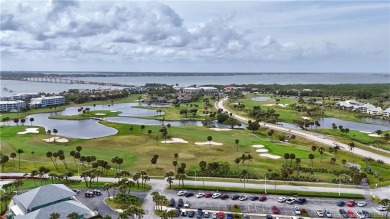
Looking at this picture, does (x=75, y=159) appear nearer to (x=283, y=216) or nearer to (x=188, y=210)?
(x=188, y=210)

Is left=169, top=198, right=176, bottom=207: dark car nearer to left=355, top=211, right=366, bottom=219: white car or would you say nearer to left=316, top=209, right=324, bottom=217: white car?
left=316, top=209, right=324, bottom=217: white car

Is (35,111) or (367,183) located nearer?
(367,183)

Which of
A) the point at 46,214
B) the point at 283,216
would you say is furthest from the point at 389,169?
the point at 46,214

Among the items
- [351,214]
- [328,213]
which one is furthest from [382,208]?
[328,213]

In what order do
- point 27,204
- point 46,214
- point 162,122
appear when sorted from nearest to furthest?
1. point 46,214
2. point 27,204
3. point 162,122

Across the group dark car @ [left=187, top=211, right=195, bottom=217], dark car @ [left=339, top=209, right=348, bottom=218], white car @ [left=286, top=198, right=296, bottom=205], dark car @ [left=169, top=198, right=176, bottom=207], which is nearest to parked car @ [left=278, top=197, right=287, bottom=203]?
white car @ [left=286, top=198, right=296, bottom=205]

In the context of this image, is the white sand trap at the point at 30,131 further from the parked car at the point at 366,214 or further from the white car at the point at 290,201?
the parked car at the point at 366,214

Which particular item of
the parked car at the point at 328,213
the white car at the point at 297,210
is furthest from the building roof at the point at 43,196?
the parked car at the point at 328,213
